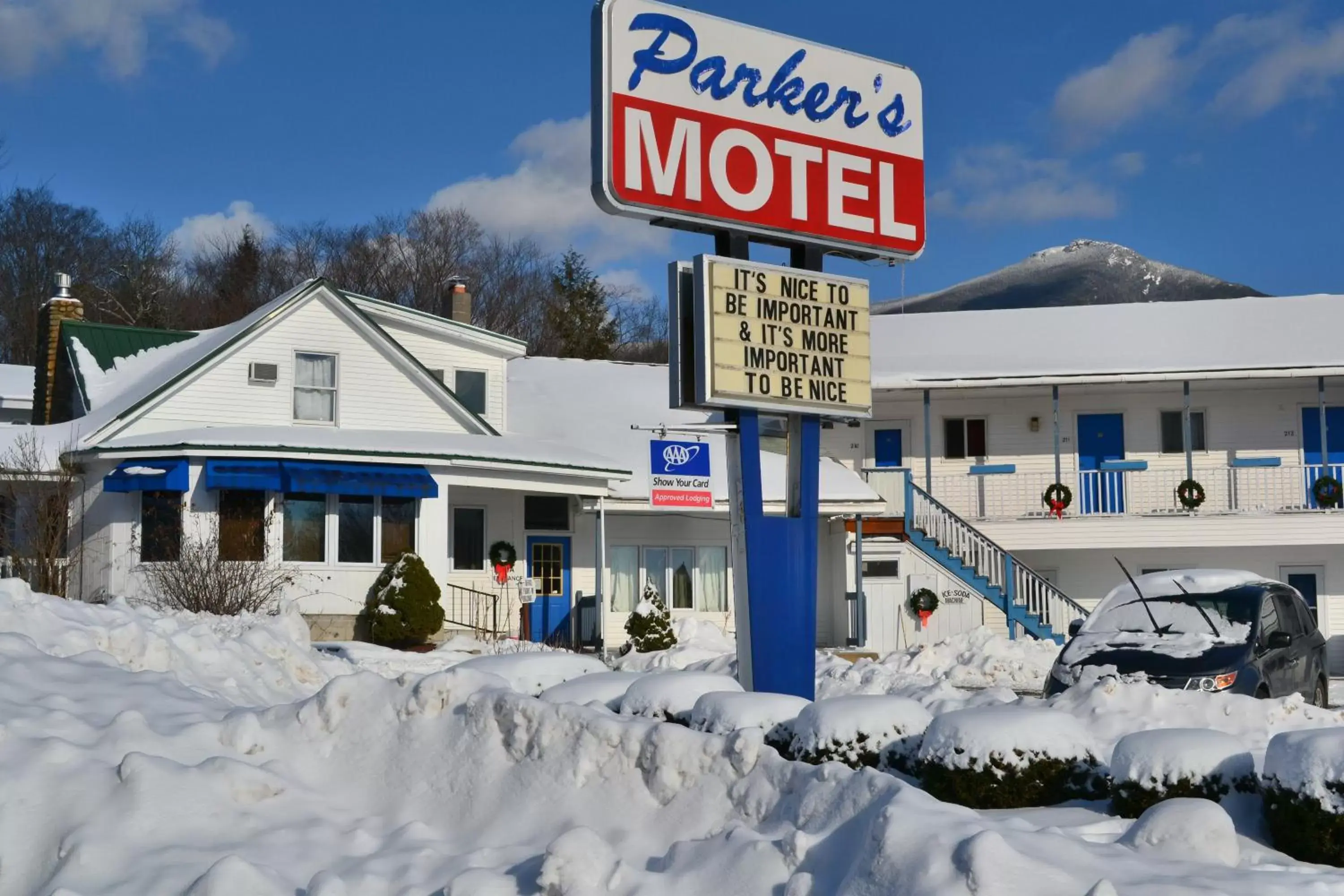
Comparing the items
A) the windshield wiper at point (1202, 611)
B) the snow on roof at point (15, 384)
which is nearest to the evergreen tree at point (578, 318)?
the snow on roof at point (15, 384)

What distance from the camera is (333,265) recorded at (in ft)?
200

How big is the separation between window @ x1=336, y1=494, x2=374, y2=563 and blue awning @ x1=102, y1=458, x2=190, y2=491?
2.53 meters

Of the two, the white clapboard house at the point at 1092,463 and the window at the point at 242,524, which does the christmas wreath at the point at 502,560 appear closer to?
the window at the point at 242,524

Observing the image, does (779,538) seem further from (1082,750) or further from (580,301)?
(580,301)

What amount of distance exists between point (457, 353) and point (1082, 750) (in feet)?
75.4

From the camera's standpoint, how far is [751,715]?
7.83m

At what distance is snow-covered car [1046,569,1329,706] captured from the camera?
1294 centimetres

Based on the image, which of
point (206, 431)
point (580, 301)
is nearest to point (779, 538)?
point (206, 431)

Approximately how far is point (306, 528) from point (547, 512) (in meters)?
5.02

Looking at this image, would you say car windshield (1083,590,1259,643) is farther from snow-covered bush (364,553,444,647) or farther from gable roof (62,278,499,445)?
gable roof (62,278,499,445)

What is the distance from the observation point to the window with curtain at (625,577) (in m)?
27.3

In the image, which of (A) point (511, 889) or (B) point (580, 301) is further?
(B) point (580, 301)

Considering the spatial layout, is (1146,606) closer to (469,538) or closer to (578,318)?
(469,538)

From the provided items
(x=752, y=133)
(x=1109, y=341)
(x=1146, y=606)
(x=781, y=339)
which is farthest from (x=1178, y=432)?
(x=752, y=133)
